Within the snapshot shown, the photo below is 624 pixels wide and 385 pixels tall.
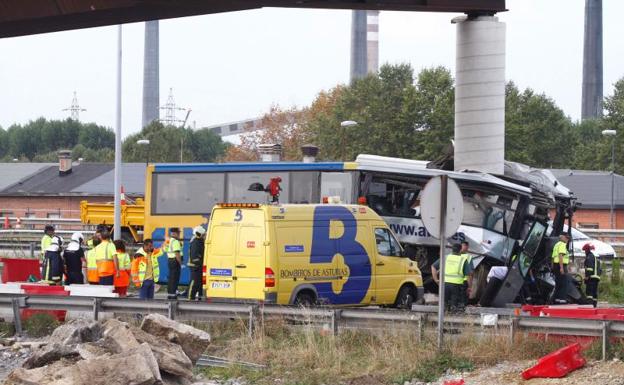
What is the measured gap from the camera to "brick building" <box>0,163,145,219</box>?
74750mm

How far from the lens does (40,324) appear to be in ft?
62.0

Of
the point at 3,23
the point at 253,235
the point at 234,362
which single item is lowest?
the point at 234,362

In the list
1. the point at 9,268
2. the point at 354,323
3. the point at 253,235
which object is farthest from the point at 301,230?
the point at 9,268

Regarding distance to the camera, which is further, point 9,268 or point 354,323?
point 9,268

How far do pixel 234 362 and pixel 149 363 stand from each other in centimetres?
361

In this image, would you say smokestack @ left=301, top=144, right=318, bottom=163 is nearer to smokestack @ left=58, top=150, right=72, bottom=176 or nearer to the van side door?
the van side door

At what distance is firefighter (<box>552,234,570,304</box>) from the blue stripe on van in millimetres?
5094

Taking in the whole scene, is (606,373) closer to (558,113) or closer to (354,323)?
(354,323)

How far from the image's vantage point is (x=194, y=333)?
14445mm

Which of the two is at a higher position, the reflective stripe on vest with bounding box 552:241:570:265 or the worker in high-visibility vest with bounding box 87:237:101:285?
the reflective stripe on vest with bounding box 552:241:570:265

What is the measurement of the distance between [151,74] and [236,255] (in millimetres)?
116745

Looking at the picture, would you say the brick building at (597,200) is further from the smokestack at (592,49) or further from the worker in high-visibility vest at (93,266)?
the worker in high-visibility vest at (93,266)

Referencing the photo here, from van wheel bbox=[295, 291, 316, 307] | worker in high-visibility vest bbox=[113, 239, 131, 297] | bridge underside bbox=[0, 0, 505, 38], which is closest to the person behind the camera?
bridge underside bbox=[0, 0, 505, 38]

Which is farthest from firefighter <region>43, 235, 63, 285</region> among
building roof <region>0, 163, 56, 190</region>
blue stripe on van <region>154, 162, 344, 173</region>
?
building roof <region>0, 163, 56, 190</region>
